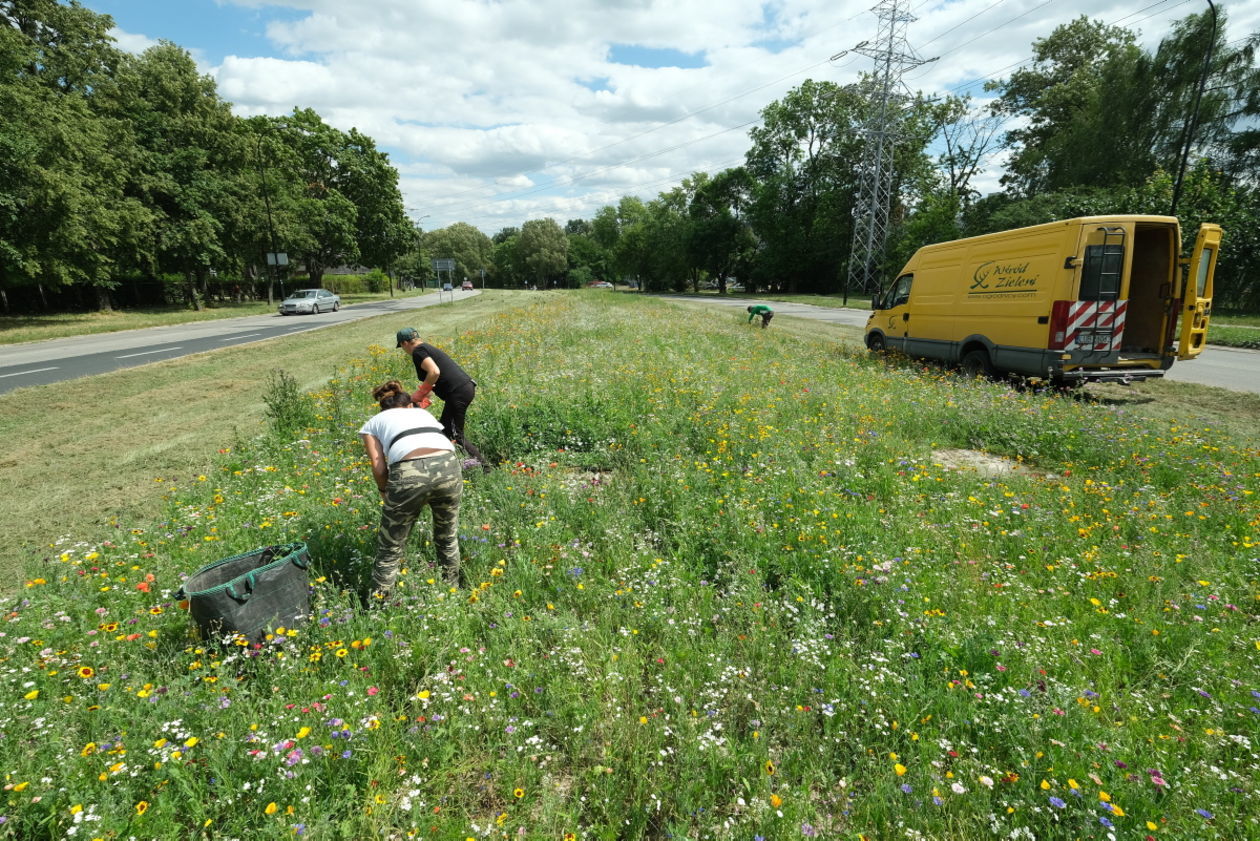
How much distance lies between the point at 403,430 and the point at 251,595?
50.8 inches

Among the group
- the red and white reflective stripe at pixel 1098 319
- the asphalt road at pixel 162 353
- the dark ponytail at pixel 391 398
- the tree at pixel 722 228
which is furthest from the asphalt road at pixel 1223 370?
the tree at pixel 722 228

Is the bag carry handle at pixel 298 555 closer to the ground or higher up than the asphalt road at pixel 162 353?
closer to the ground

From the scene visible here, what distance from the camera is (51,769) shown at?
2.52 meters

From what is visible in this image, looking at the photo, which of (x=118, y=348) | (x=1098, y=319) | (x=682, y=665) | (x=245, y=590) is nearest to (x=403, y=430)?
(x=245, y=590)

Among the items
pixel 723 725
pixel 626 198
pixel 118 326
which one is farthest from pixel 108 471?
pixel 626 198

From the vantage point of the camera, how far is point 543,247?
354 ft

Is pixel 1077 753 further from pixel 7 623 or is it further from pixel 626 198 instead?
pixel 626 198

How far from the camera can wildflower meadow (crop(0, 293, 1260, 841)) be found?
2.44 m

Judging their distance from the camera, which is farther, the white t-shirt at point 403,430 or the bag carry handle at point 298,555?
the white t-shirt at point 403,430

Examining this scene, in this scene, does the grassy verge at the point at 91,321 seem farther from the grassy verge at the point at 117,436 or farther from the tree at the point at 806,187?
the tree at the point at 806,187

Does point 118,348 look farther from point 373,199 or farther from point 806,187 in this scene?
point 806,187

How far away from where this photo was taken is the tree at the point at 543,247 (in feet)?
355

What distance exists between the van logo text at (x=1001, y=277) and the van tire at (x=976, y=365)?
1300 mm

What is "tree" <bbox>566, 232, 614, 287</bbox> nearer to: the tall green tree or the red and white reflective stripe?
the tall green tree
